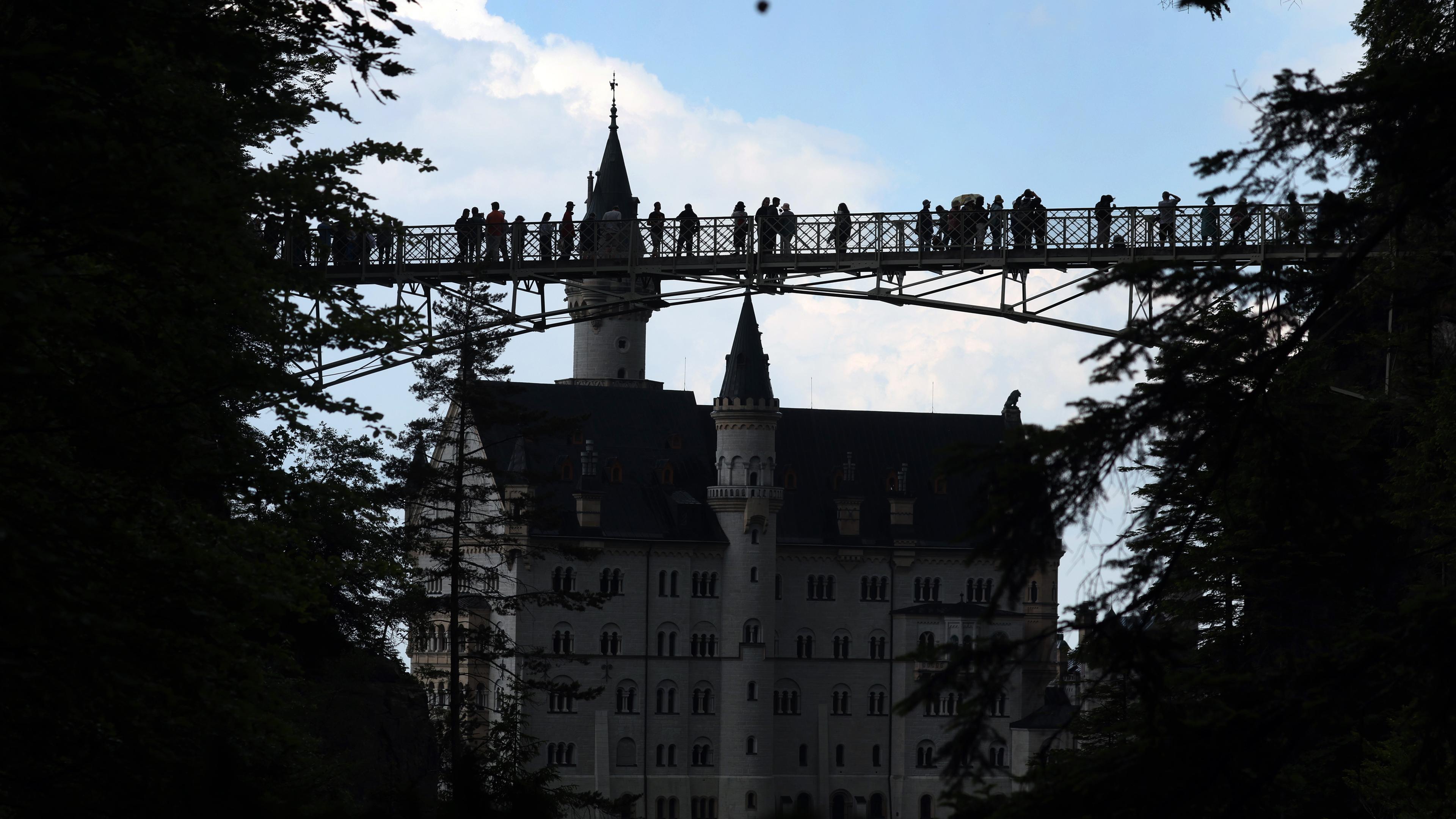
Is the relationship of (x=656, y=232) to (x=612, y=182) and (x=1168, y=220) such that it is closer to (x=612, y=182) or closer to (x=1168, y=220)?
(x=1168, y=220)

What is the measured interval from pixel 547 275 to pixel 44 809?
31.4 meters

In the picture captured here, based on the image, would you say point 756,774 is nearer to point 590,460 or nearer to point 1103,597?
point 590,460

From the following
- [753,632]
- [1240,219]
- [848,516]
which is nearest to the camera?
[1240,219]

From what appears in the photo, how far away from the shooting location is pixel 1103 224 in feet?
128

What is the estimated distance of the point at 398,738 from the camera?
52188mm

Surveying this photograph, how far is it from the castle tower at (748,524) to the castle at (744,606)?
0.09 meters

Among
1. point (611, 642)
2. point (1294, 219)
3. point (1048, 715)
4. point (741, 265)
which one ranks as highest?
point (741, 265)

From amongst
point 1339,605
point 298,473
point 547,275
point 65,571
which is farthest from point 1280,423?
point 547,275

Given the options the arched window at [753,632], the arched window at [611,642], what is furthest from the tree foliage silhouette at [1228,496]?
the arched window at [753,632]

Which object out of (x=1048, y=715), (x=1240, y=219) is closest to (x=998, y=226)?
(x=1240, y=219)

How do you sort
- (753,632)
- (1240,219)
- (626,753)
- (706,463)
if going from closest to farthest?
(1240,219)
(626,753)
(753,632)
(706,463)

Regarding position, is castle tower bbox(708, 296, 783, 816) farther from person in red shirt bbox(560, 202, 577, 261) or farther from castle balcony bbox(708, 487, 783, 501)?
person in red shirt bbox(560, 202, 577, 261)

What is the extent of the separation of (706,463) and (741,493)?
3.46 meters

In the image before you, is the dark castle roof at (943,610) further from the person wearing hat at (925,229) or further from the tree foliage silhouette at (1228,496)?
the tree foliage silhouette at (1228,496)
